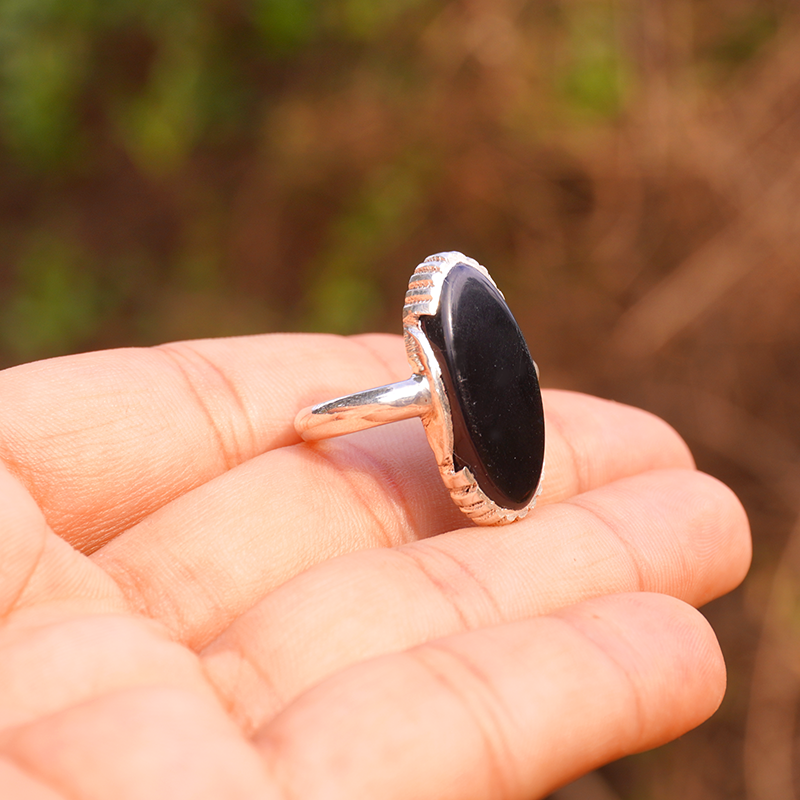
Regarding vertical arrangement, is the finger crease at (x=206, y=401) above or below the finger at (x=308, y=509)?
above

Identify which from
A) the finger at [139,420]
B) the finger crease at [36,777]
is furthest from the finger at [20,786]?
the finger at [139,420]

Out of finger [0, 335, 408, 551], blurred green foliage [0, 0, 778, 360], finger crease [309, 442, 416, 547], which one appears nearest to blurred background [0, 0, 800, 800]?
blurred green foliage [0, 0, 778, 360]

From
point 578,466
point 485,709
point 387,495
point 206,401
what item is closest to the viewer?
point 485,709

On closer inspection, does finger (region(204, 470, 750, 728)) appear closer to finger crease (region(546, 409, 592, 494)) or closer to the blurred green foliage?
finger crease (region(546, 409, 592, 494))

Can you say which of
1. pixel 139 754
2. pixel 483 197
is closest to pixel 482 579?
pixel 139 754

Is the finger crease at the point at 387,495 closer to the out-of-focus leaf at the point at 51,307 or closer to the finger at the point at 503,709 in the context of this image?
the finger at the point at 503,709

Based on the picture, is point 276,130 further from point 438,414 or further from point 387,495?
point 438,414

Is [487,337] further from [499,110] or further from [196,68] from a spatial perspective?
[196,68]
